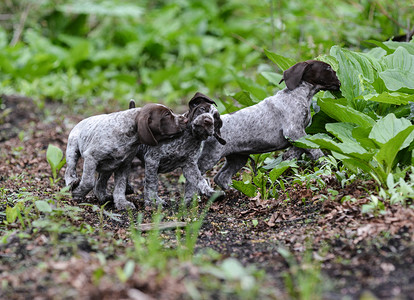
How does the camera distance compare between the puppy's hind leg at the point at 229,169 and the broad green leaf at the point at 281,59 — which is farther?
the broad green leaf at the point at 281,59

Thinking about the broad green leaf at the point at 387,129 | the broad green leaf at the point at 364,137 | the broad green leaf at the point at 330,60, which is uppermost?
the broad green leaf at the point at 330,60

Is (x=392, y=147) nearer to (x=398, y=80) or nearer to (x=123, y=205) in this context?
(x=398, y=80)

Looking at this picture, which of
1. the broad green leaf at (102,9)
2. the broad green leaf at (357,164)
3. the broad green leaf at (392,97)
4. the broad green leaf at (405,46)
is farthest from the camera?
the broad green leaf at (102,9)

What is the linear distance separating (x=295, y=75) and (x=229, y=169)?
1048 mm

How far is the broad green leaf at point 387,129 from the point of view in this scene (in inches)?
144

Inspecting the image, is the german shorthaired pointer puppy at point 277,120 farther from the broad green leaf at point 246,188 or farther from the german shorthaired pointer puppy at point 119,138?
the german shorthaired pointer puppy at point 119,138

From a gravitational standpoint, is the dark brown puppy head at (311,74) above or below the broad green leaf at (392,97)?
Result: above

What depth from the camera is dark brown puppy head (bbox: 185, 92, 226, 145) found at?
403 centimetres

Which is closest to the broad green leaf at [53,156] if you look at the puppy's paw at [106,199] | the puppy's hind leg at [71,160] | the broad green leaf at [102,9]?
the puppy's hind leg at [71,160]

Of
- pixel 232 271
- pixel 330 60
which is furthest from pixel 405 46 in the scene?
pixel 232 271

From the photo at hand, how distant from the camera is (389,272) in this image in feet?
8.48

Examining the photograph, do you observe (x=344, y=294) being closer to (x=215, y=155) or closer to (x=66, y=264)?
(x=66, y=264)

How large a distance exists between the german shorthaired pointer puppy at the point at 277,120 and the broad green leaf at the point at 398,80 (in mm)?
397

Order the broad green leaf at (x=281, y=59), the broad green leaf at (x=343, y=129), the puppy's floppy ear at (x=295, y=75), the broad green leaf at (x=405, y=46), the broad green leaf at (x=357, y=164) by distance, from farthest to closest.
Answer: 1. the broad green leaf at (x=405, y=46)
2. the broad green leaf at (x=281, y=59)
3. the puppy's floppy ear at (x=295, y=75)
4. the broad green leaf at (x=343, y=129)
5. the broad green leaf at (x=357, y=164)
